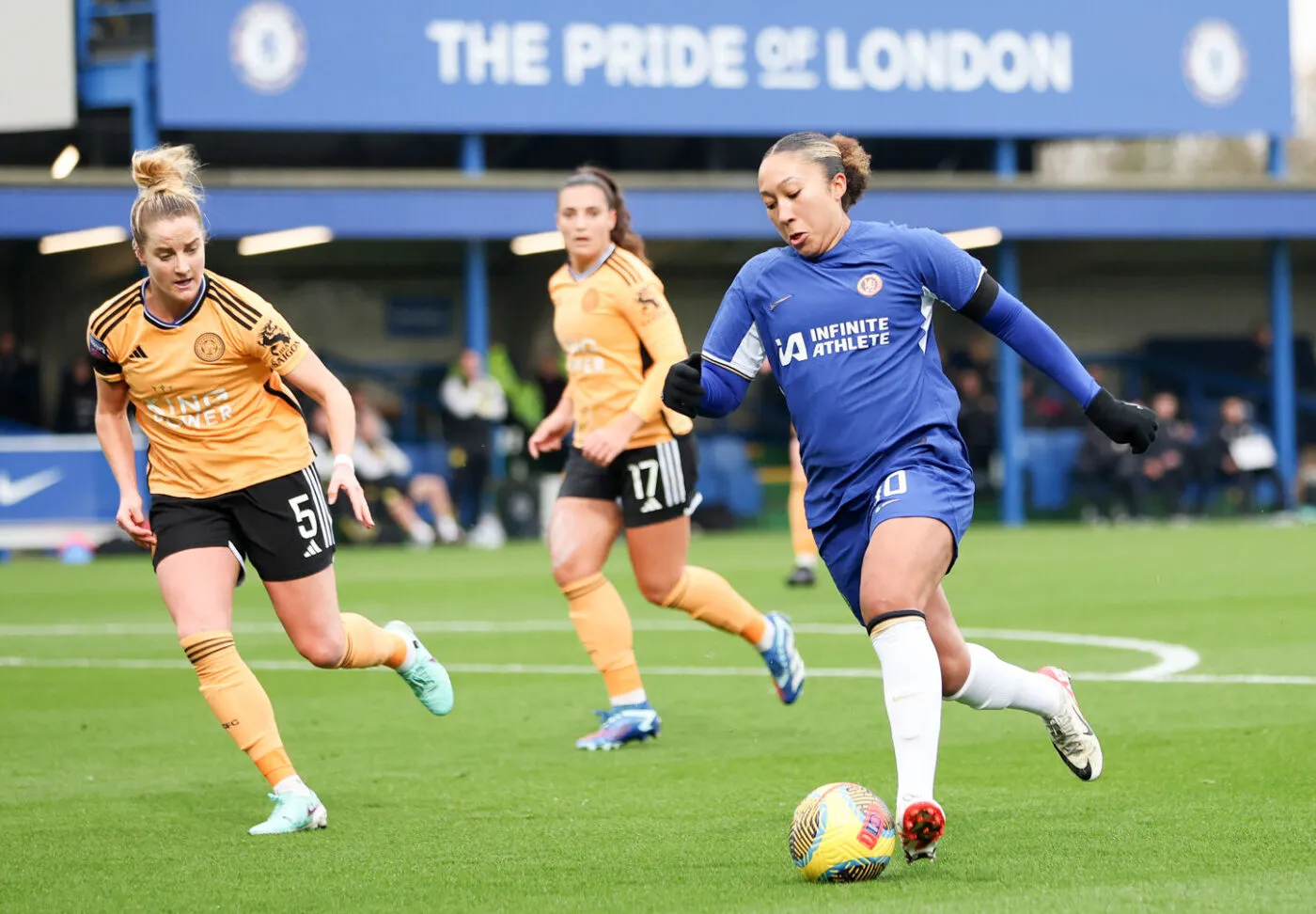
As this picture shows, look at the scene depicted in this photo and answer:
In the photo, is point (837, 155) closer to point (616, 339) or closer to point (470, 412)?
point (616, 339)

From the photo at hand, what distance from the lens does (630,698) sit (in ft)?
25.1

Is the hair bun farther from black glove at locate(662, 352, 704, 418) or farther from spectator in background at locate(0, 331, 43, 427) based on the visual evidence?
spectator in background at locate(0, 331, 43, 427)

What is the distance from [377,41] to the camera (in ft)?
79.6

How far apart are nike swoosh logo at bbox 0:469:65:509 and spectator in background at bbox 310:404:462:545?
3022mm

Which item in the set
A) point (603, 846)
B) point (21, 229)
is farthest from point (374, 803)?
point (21, 229)

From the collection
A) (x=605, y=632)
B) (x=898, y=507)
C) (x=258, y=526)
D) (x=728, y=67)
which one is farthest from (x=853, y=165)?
(x=728, y=67)

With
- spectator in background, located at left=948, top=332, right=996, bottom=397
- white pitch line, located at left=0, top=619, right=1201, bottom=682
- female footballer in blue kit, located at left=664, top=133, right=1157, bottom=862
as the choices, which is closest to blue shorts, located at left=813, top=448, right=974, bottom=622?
female footballer in blue kit, located at left=664, top=133, right=1157, bottom=862

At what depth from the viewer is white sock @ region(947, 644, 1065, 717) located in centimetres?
548

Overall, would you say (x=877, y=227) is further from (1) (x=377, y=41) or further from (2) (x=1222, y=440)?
(2) (x=1222, y=440)

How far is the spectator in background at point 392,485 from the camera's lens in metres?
22.3

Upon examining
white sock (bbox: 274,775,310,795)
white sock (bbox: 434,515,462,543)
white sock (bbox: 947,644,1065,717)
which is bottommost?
white sock (bbox: 434,515,462,543)

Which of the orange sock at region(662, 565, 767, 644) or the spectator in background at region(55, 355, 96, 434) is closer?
the orange sock at region(662, 565, 767, 644)

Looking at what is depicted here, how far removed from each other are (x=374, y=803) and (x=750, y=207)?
19.4 meters

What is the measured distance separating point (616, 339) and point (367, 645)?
6.63 feet
